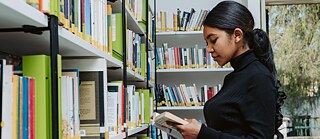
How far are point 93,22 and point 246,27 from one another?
0.58 meters

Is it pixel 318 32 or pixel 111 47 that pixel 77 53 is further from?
pixel 318 32

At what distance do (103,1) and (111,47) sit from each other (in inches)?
8.6

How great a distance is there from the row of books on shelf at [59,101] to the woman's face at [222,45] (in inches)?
16.8

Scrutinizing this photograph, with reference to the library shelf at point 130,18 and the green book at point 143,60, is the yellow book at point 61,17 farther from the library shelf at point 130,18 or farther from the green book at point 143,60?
the green book at point 143,60

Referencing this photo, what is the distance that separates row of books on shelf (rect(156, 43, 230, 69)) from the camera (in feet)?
13.9

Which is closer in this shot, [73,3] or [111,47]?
[73,3]

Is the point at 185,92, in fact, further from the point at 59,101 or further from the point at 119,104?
the point at 59,101

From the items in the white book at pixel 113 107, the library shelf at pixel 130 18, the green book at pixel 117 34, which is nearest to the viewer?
the white book at pixel 113 107

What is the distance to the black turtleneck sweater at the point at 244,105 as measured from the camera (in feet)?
5.15

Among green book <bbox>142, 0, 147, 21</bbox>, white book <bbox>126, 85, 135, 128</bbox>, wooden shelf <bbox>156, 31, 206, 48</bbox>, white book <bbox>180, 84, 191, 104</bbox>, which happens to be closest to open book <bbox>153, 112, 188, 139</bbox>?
white book <bbox>126, 85, 135, 128</bbox>

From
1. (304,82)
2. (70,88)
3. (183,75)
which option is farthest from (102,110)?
(304,82)

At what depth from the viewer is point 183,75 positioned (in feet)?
14.9

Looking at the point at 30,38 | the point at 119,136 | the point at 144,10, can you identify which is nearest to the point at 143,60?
the point at 144,10

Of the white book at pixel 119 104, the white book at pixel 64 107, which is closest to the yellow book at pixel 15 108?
the white book at pixel 64 107
